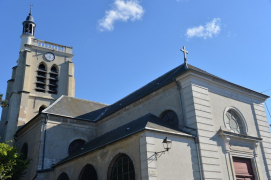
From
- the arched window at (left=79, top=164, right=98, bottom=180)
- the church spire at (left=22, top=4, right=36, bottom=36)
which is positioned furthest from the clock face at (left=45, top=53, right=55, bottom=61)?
the arched window at (left=79, top=164, right=98, bottom=180)

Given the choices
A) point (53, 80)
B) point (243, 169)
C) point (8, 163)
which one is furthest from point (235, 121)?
point (53, 80)

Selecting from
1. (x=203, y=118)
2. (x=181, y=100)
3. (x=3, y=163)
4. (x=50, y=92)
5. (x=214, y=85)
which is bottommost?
(x=3, y=163)

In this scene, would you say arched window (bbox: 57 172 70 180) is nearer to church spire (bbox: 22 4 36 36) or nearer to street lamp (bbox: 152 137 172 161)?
street lamp (bbox: 152 137 172 161)

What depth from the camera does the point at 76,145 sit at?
17016 millimetres

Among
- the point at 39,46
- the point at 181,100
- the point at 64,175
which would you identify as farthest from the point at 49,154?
the point at 39,46

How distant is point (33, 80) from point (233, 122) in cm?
1742

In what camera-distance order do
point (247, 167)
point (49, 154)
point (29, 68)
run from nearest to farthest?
point (247, 167) < point (49, 154) < point (29, 68)

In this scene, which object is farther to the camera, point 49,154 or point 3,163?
point 49,154

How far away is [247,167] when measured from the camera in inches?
484

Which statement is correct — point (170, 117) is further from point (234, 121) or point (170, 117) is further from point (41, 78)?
point (41, 78)

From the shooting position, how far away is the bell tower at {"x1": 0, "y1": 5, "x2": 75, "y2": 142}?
849 inches

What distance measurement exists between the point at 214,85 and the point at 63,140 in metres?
9.50

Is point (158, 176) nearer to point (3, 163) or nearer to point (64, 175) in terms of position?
point (64, 175)

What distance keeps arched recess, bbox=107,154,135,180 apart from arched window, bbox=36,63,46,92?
14974 millimetres
